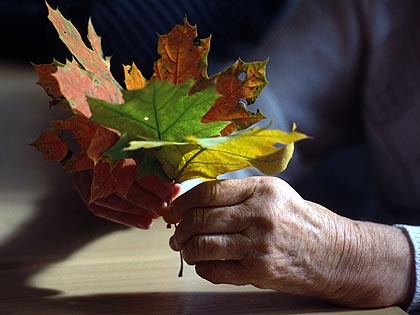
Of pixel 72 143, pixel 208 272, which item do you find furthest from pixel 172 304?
pixel 72 143

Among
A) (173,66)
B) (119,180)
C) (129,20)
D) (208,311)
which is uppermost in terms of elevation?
(129,20)

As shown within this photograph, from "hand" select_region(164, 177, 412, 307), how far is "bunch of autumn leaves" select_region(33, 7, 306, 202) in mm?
42

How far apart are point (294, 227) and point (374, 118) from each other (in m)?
0.63

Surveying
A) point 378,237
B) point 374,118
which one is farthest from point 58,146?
point 374,118

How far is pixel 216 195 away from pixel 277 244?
0.09 meters

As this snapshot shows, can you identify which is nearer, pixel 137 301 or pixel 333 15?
pixel 137 301

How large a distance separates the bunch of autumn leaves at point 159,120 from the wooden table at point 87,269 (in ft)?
0.49

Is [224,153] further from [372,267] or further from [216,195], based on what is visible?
[372,267]

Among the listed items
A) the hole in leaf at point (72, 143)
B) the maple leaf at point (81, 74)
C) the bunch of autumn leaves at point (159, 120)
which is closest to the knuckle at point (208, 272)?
the bunch of autumn leaves at point (159, 120)

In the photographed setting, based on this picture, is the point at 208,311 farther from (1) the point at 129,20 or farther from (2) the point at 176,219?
(1) the point at 129,20

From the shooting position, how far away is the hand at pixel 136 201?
765 mm

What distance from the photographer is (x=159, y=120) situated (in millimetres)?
637

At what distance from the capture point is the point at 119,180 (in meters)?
0.69

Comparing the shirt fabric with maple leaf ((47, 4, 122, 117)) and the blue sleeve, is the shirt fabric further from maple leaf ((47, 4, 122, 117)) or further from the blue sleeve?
maple leaf ((47, 4, 122, 117))
